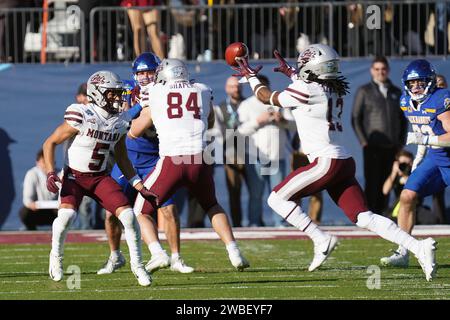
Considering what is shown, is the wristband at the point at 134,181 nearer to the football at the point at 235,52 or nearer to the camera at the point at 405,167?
the football at the point at 235,52

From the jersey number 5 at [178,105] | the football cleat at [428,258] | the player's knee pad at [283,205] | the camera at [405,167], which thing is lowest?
the camera at [405,167]

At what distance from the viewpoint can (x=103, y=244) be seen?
40.0 feet

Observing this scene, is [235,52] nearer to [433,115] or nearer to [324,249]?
[324,249]

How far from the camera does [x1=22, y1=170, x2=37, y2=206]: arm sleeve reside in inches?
553

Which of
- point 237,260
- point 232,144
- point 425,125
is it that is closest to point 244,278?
point 237,260

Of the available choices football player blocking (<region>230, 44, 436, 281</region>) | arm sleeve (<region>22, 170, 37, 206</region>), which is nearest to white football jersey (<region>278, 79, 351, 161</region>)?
football player blocking (<region>230, 44, 436, 281</region>)

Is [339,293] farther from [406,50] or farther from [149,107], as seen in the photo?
[406,50]

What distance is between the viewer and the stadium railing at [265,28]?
1445cm

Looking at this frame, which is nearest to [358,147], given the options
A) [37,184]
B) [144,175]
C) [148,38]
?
[148,38]

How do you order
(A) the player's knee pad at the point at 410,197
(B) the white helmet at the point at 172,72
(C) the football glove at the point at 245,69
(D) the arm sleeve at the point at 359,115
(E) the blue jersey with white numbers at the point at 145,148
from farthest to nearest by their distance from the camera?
(D) the arm sleeve at the point at 359,115, (E) the blue jersey with white numbers at the point at 145,148, (A) the player's knee pad at the point at 410,197, (C) the football glove at the point at 245,69, (B) the white helmet at the point at 172,72

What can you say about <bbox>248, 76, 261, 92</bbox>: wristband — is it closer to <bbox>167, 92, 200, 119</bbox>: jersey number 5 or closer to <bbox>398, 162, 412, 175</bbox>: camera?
<bbox>167, 92, 200, 119</bbox>: jersey number 5

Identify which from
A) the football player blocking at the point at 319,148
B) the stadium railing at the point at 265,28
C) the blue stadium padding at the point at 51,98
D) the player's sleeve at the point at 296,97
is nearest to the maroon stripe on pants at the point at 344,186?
the football player blocking at the point at 319,148

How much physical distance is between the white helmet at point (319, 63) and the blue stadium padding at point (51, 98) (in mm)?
5259

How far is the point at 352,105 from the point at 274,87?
3.07 feet
